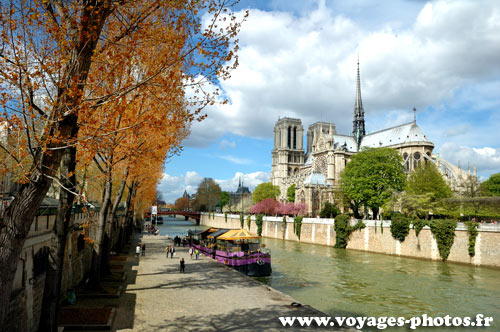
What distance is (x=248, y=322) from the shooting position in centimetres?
1461

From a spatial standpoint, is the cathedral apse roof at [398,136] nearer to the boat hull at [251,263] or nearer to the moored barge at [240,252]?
the moored barge at [240,252]

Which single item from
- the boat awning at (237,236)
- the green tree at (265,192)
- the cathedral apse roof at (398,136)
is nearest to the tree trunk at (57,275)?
the boat awning at (237,236)

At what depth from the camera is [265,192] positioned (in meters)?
118

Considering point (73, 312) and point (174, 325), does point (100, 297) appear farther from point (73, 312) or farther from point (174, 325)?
point (174, 325)

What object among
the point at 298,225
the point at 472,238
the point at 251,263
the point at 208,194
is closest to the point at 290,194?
the point at 298,225

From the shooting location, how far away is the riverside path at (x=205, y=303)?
560 inches

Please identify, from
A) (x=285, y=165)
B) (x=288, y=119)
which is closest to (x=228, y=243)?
(x=285, y=165)

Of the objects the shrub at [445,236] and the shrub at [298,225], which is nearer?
the shrub at [445,236]

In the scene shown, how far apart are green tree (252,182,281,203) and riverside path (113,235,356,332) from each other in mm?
90841

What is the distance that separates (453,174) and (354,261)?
2020 inches

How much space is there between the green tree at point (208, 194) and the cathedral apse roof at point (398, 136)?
6453 cm

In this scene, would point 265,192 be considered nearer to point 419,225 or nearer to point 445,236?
point 419,225

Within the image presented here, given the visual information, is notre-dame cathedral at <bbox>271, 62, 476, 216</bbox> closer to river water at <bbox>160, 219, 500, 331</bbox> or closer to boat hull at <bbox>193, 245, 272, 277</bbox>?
river water at <bbox>160, 219, 500, 331</bbox>

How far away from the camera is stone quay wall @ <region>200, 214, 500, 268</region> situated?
37.6 meters
